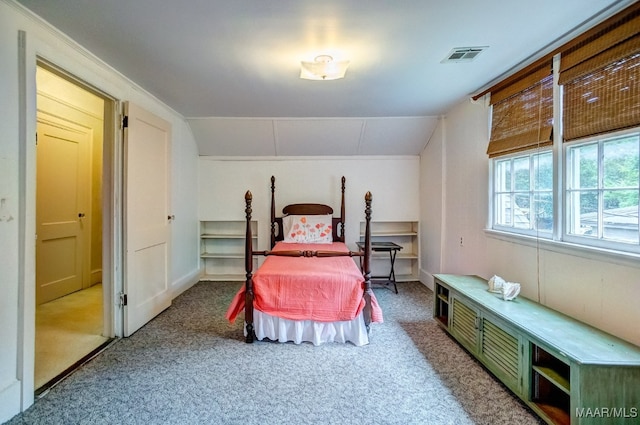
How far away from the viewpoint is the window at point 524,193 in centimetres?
231

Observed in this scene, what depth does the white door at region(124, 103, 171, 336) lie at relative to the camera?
8.96 ft

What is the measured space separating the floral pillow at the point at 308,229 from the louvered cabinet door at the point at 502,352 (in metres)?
2.40

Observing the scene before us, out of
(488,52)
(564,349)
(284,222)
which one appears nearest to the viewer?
(564,349)

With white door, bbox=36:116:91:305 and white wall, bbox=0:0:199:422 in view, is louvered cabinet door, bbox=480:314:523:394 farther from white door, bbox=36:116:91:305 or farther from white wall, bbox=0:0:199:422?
white door, bbox=36:116:91:305

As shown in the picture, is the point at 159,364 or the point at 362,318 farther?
the point at 362,318

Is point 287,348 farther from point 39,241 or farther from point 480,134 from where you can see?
point 39,241

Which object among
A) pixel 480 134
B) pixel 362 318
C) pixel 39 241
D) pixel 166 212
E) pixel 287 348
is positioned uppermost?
pixel 480 134

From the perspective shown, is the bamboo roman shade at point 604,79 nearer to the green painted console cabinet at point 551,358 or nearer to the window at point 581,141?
the window at point 581,141

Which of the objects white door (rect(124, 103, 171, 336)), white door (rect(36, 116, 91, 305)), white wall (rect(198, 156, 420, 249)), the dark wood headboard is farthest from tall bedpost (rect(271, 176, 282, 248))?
white door (rect(36, 116, 91, 305))

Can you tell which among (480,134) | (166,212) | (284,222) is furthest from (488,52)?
(166,212)

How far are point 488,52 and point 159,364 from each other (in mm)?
3343

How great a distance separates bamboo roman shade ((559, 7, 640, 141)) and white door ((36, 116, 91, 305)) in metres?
5.03

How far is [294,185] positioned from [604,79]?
138 inches

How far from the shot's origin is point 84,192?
4.15m
